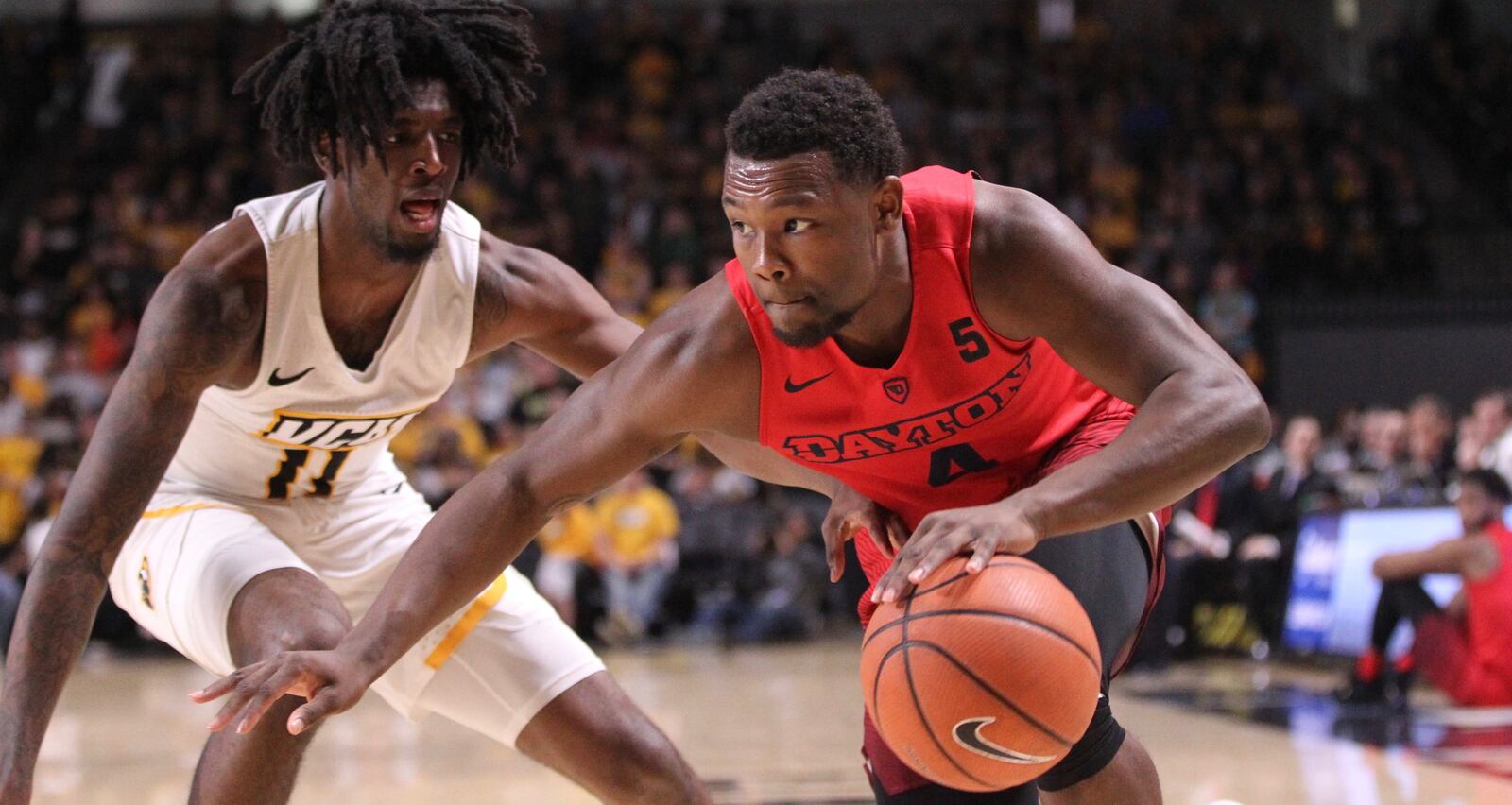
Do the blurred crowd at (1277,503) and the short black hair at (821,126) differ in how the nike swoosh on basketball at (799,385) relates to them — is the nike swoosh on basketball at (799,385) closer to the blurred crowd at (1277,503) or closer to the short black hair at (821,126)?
the short black hair at (821,126)

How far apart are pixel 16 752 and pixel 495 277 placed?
152cm

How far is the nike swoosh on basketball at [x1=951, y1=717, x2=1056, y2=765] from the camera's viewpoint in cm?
269

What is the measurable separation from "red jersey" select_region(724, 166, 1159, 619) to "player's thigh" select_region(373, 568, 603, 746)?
2.92 feet

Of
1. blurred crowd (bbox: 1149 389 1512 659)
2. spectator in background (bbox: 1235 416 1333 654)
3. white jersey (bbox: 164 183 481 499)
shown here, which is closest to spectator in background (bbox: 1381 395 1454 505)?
blurred crowd (bbox: 1149 389 1512 659)

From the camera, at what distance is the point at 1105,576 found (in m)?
3.14

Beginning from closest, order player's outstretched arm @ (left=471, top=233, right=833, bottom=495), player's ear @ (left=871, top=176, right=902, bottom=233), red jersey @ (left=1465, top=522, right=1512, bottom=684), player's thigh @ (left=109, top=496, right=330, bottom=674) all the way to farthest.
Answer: player's ear @ (left=871, top=176, right=902, bottom=233)
player's thigh @ (left=109, top=496, right=330, bottom=674)
player's outstretched arm @ (left=471, top=233, right=833, bottom=495)
red jersey @ (left=1465, top=522, right=1512, bottom=684)

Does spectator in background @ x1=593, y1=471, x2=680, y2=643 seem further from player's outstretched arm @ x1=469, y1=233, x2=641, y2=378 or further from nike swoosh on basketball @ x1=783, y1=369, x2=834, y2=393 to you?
nike swoosh on basketball @ x1=783, y1=369, x2=834, y2=393

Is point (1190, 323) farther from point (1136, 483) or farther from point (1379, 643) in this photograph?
point (1379, 643)

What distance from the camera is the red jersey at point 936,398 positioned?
303 centimetres

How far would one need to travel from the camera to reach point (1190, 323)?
114 inches

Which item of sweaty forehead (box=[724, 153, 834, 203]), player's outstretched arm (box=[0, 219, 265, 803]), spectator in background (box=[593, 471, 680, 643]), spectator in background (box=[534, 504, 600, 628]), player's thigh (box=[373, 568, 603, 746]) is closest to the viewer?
sweaty forehead (box=[724, 153, 834, 203])

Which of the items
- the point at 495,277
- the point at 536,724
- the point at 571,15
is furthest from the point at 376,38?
the point at 571,15

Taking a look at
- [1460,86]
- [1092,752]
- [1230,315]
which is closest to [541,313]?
[1092,752]

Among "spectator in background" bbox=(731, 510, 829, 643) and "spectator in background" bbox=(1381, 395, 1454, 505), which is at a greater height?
"spectator in background" bbox=(1381, 395, 1454, 505)
